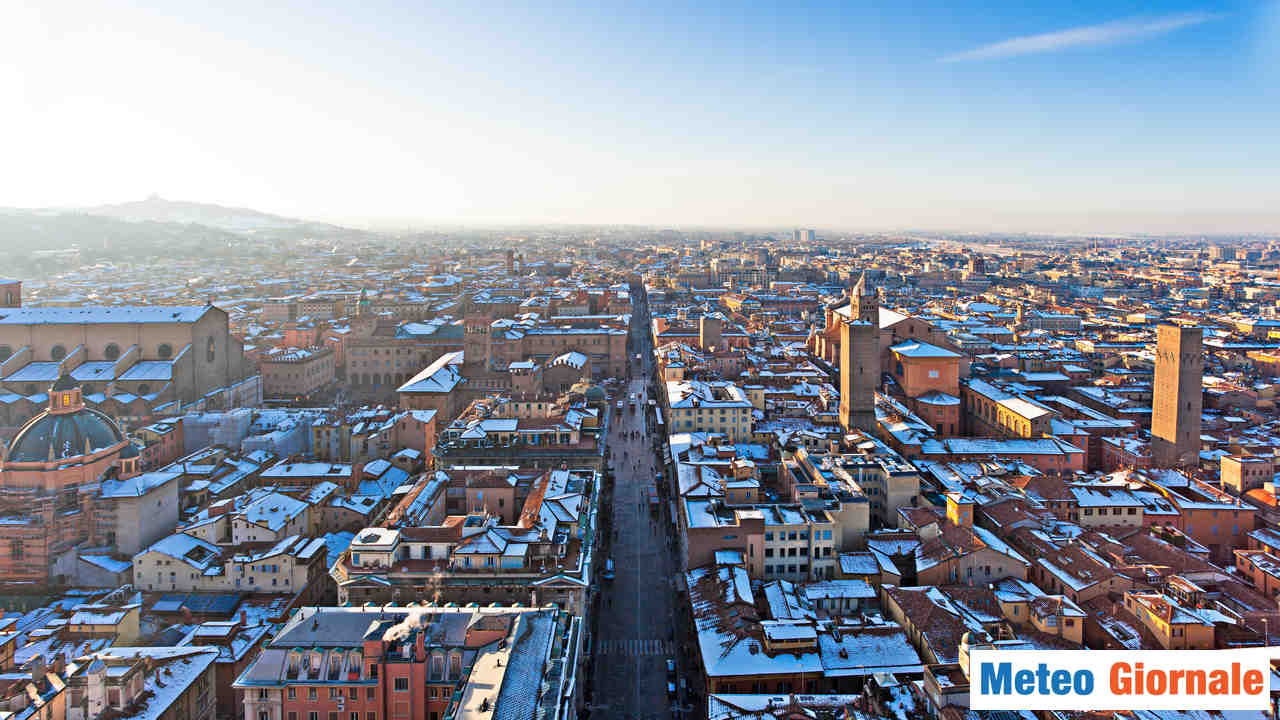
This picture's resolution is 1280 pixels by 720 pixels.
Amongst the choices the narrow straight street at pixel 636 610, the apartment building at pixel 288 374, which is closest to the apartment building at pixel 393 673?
the narrow straight street at pixel 636 610

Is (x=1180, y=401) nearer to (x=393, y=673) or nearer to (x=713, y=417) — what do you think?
(x=713, y=417)

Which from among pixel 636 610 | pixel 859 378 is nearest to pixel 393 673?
pixel 636 610

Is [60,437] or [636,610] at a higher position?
[60,437]

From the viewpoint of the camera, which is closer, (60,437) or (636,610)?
(636,610)

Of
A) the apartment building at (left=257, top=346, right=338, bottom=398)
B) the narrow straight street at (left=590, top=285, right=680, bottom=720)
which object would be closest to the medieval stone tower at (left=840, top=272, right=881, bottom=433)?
the narrow straight street at (left=590, top=285, right=680, bottom=720)

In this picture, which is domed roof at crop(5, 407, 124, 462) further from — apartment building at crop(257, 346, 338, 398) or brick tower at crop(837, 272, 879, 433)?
brick tower at crop(837, 272, 879, 433)

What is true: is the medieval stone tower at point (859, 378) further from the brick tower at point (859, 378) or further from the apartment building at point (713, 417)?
the apartment building at point (713, 417)

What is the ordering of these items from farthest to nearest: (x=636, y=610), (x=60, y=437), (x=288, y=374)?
(x=288, y=374) < (x=60, y=437) < (x=636, y=610)
